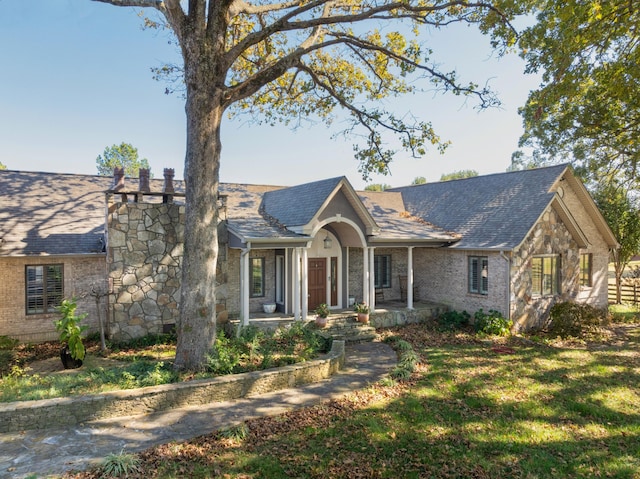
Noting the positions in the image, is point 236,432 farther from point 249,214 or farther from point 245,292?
point 249,214

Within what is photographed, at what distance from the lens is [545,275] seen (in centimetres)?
1733

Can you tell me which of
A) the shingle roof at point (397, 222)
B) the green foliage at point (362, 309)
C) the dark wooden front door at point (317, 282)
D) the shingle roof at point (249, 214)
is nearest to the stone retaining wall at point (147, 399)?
the shingle roof at point (249, 214)

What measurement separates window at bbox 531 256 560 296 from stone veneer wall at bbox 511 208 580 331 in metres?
0.20

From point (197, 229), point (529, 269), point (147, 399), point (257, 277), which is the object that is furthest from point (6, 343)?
point (529, 269)

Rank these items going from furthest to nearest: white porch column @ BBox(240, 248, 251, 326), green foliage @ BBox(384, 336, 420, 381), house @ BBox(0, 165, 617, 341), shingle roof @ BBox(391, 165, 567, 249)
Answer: shingle roof @ BBox(391, 165, 567, 249), white porch column @ BBox(240, 248, 251, 326), house @ BBox(0, 165, 617, 341), green foliage @ BBox(384, 336, 420, 381)

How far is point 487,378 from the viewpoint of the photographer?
10.5m

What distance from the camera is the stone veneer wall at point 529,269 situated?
52.5 ft

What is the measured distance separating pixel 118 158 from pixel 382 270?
6750cm

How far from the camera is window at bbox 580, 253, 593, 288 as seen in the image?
63.4 feet

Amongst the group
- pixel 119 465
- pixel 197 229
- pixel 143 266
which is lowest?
pixel 119 465

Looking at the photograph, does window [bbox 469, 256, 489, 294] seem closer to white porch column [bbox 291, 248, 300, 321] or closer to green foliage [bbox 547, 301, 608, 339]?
green foliage [bbox 547, 301, 608, 339]

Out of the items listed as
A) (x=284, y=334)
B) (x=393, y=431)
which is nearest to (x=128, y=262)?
(x=284, y=334)

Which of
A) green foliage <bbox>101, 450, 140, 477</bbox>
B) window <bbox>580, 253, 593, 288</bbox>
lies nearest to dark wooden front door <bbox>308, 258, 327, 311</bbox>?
green foliage <bbox>101, 450, 140, 477</bbox>

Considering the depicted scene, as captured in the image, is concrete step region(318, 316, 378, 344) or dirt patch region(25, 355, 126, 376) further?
concrete step region(318, 316, 378, 344)
